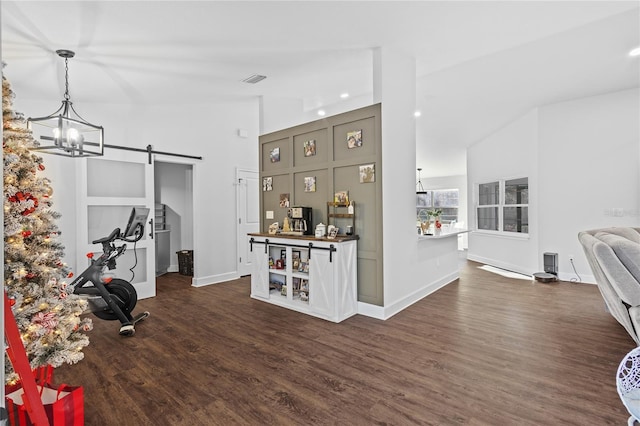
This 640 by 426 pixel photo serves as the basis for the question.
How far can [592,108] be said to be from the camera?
5254mm

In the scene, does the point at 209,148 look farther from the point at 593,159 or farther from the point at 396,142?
the point at 593,159

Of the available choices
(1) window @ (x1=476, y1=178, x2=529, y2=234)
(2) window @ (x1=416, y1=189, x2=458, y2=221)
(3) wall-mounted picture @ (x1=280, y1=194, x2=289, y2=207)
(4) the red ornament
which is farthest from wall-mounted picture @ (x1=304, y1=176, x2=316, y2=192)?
(2) window @ (x1=416, y1=189, x2=458, y2=221)

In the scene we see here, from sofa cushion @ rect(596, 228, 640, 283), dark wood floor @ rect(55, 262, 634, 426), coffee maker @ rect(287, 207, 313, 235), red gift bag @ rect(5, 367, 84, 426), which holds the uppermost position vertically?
coffee maker @ rect(287, 207, 313, 235)

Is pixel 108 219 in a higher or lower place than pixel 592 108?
lower

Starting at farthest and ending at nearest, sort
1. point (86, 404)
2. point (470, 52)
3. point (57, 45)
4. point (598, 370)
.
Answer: point (470, 52)
point (57, 45)
point (598, 370)
point (86, 404)

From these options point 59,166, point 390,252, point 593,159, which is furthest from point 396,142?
point 59,166

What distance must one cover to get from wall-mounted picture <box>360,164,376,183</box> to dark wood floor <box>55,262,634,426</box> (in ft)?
5.14

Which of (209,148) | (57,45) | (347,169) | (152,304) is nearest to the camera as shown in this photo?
(57,45)

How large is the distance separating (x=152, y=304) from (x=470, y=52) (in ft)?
16.5

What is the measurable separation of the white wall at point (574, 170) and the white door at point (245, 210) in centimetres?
501

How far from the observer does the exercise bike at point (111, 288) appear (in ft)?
11.4

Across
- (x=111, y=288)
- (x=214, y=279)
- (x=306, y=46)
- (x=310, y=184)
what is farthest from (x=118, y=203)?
(x=306, y=46)

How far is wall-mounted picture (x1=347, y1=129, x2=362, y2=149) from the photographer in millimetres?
3887

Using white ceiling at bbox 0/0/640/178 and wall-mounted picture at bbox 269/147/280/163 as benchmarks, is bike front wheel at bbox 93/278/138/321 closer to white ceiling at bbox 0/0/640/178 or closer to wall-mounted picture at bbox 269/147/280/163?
white ceiling at bbox 0/0/640/178
